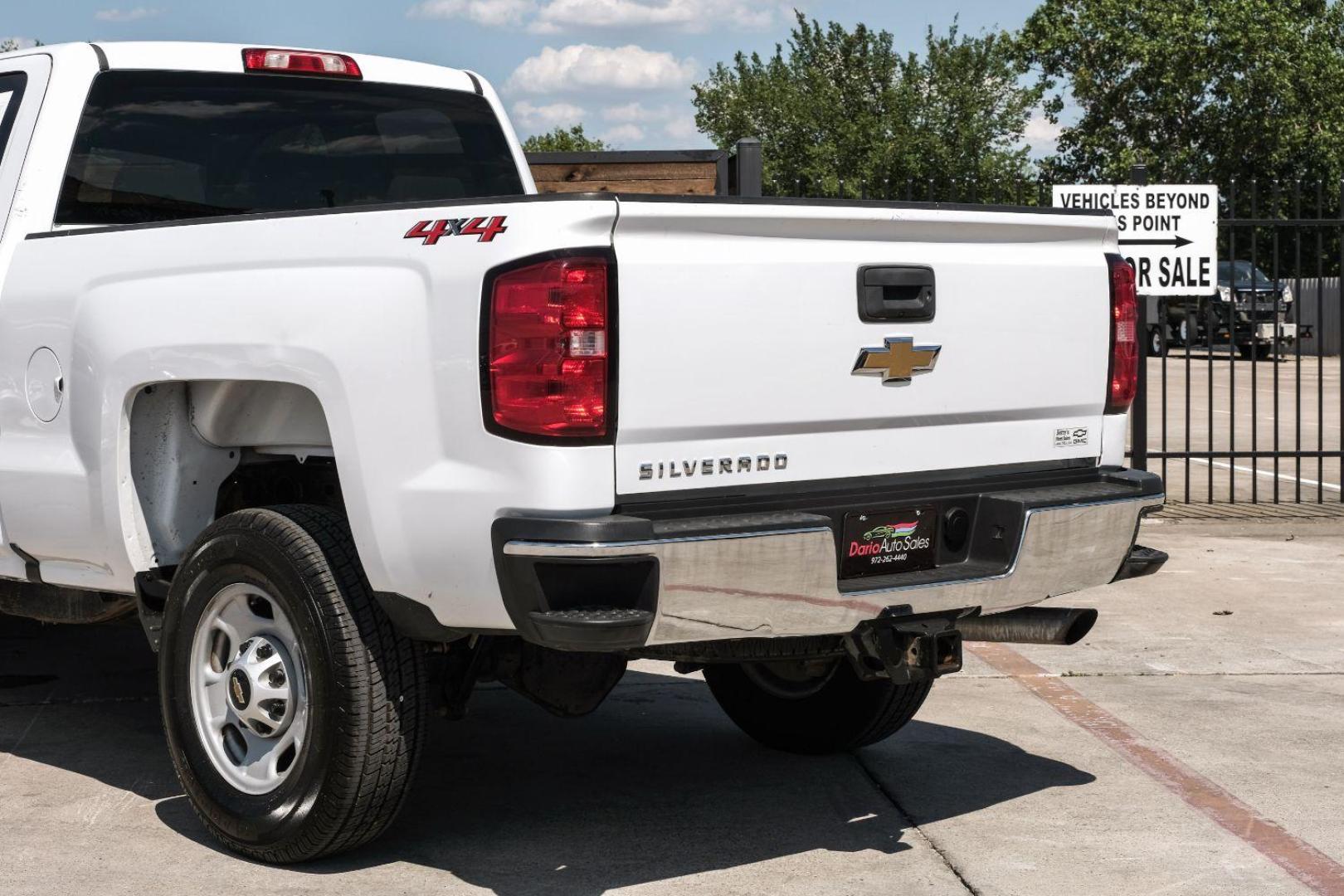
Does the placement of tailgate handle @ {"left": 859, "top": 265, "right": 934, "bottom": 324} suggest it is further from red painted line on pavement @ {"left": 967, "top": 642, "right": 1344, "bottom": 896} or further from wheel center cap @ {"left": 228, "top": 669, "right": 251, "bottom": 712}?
wheel center cap @ {"left": 228, "top": 669, "right": 251, "bottom": 712}

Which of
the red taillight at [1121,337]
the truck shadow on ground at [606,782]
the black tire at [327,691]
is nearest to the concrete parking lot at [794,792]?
the truck shadow on ground at [606,782]

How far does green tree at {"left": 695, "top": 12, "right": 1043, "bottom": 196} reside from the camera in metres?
60.8

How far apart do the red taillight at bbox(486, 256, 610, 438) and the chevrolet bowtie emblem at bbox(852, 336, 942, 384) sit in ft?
2.51

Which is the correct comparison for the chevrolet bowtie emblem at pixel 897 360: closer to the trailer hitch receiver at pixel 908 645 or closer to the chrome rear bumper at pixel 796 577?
the chrome rear bumper at pixel 796 577

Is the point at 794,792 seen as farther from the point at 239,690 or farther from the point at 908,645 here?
the point at 239,690

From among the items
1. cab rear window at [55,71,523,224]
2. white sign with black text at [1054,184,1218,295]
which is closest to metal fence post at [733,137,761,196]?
white sign with black text at [1054,184,1218,295]

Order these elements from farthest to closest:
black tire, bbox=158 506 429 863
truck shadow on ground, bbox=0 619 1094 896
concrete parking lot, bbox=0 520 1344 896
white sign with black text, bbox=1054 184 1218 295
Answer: white sign with black text, bbox=1054 184 1218 295, truck shadow on ground, bbox=0 619 1094 896, concrete parking lot, bbox=0 520 1344 896, black tire, bbox=158 506 429 863

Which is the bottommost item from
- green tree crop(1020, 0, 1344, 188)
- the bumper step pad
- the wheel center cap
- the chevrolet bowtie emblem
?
the wheel center cap

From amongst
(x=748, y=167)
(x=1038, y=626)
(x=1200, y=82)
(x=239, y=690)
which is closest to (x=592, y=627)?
(x=239, y=690)

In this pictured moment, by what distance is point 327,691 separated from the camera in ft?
14.2

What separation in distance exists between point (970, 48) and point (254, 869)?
60.2 m

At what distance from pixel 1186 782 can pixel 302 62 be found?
12.2 ft

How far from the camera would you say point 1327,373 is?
95.2ft

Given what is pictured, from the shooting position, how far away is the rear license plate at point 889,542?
4.34 m
